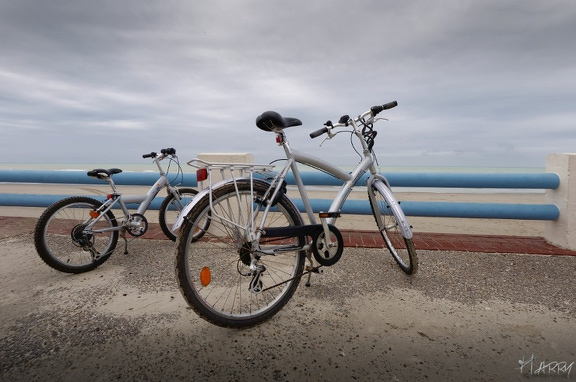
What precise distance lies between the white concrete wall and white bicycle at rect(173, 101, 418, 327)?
2.38 m

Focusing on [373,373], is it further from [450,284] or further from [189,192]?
[189,192]

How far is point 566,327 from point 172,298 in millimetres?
3002

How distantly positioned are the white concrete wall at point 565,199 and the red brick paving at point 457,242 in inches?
5.7

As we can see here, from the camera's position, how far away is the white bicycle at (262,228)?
6.87 ft

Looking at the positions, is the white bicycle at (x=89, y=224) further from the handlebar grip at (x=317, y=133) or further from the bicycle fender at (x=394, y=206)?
the bicycle fender at (x=394, y=206)

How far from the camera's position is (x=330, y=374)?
178 cm

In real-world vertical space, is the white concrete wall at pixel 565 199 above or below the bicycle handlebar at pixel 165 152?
below

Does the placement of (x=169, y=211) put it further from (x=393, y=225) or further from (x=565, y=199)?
(x=565, y=199)

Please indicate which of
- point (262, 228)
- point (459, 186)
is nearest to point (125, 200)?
point (262, 228)

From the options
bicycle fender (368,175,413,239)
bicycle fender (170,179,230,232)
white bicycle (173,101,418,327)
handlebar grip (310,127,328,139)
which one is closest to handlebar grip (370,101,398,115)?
white bicycle (173,101,418,327)

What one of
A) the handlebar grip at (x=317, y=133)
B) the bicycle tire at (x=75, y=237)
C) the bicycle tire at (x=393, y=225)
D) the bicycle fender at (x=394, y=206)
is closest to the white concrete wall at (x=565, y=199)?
the bicycle tire at (x=393, y=225)

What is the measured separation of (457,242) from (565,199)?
1.38 meters

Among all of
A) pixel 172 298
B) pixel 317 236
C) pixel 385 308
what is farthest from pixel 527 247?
pixel 172 298

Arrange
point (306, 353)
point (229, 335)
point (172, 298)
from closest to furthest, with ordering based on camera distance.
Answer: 1. point (306, 353)
2. point (229, 335)
3. point (172, 298)
